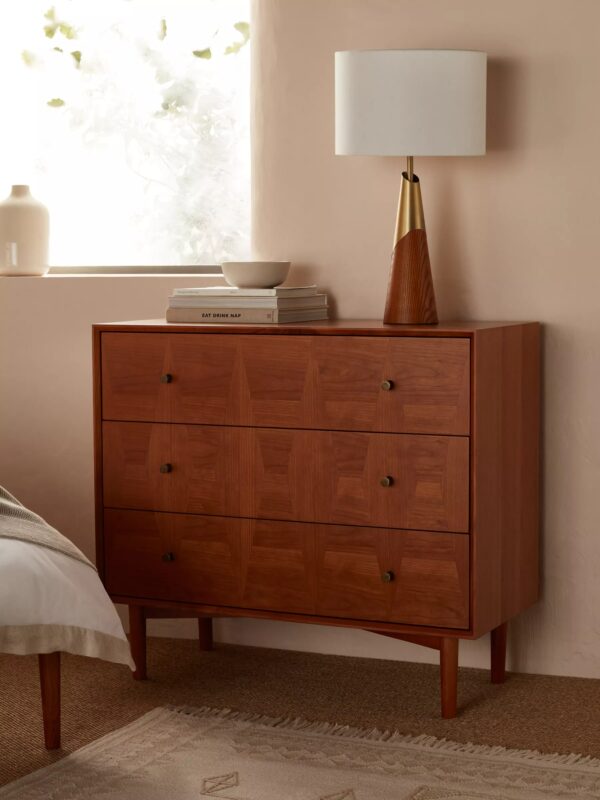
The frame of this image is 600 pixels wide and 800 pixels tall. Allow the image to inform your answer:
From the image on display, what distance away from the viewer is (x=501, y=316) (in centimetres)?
314

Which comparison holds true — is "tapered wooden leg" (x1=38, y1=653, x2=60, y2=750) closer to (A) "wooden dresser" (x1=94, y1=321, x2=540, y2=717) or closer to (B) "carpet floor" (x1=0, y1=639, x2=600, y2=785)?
(B) "carpet floor" (x1=0, y1=639, x2=600, y2=785)

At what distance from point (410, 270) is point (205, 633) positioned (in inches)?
45.5

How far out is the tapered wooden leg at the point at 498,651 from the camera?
308 cm

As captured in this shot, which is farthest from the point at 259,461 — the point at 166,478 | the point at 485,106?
the point at 485,106

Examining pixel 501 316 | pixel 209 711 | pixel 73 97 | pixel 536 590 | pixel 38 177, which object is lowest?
pixel 209 711

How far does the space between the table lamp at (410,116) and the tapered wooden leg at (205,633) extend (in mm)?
1008

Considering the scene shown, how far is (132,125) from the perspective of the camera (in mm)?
3604

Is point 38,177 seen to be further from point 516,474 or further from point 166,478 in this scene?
point 516,474

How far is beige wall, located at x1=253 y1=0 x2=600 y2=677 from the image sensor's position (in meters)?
3.04

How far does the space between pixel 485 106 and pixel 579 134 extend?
0.25 m

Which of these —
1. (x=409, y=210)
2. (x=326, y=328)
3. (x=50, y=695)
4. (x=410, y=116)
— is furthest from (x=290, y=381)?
(x=50, y=695)

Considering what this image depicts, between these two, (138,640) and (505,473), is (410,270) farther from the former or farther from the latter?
(138,640)

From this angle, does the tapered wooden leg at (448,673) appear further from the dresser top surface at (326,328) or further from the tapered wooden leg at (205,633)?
the tapered wooden leg at (205,633)

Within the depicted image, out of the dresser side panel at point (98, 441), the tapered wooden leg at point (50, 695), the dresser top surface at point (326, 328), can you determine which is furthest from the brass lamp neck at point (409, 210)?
the tapered wooden leg at point (50, 695)
